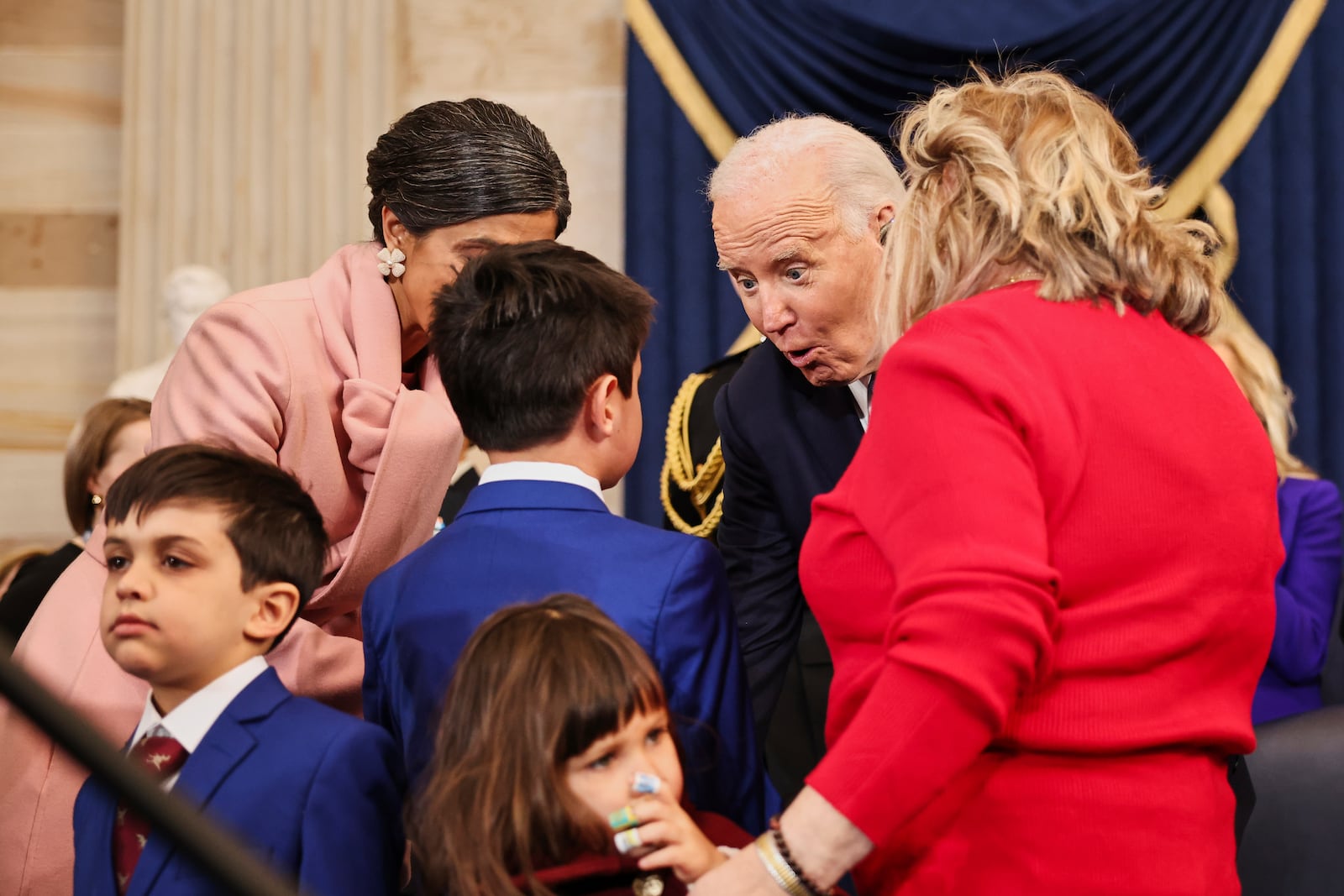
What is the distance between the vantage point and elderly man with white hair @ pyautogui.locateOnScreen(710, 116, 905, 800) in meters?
2.12

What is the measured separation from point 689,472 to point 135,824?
1470 mm

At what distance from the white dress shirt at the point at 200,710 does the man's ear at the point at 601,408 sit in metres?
0.45

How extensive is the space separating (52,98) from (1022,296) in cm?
445

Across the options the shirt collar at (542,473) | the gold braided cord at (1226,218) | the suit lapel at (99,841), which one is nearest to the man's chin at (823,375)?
the shirt collar at (542,473)

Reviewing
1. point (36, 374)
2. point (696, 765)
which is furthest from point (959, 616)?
point (36, 374)

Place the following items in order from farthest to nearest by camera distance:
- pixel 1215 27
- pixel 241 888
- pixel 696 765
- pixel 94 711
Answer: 1. pixel 1215 27
2. pixel 94 711
3. pixel 696 765
4. pixel 241 888

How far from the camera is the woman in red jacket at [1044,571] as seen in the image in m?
1.18

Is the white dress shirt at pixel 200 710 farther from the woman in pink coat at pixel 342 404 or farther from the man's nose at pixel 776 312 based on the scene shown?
the man's nose at pixel 776 312

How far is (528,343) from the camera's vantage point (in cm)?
158

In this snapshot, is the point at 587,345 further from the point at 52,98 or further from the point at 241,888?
the point at 52,98

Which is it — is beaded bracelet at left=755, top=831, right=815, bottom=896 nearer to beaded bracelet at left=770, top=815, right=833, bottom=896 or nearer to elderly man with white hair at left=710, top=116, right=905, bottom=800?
beaded bracelet at left=770, top=815, right=833, bottom=896

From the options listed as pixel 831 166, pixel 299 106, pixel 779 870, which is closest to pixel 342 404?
pixel 831 166

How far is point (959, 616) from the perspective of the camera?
1167 millimetres

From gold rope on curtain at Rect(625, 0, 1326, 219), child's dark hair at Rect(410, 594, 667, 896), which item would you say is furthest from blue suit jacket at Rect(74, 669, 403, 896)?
gold rope on curtain at Rect(625, 0, 1326, 219)
